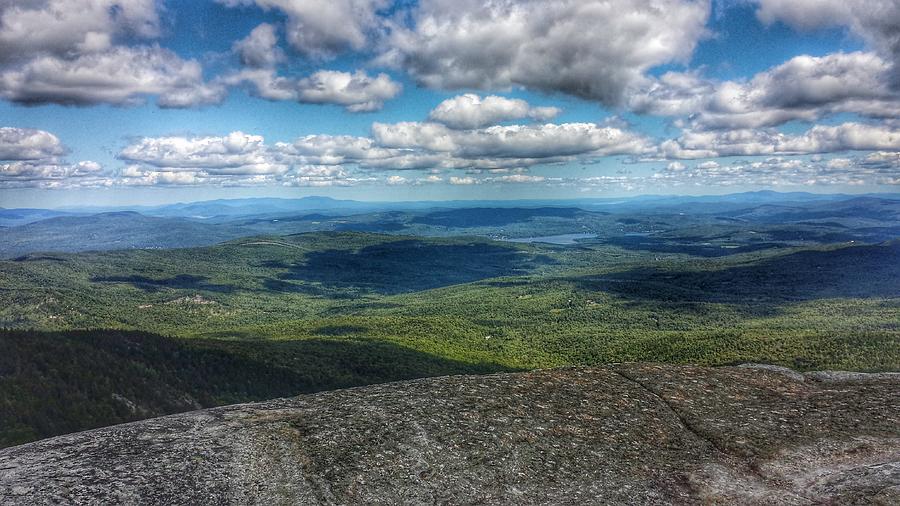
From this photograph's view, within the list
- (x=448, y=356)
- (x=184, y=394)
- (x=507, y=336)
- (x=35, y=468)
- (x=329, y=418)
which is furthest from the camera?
(x=507, y=336)

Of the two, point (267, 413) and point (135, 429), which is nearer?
point (135, 429)

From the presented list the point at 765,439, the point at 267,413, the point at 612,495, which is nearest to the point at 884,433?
the point at 765,439

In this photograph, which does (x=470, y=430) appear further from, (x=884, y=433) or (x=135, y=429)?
(x=884, y=433)

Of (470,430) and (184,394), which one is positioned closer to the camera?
(470,430)

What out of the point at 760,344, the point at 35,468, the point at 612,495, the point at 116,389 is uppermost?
the point at 35,468

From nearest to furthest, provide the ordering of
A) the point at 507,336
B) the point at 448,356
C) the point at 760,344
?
the point at 760,344
the point at 448,356
the point at 507,336

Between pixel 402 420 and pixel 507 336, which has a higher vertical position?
pixel 402 420

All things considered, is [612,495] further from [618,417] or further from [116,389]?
[116,389]

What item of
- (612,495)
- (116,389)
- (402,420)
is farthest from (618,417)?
(116,389)

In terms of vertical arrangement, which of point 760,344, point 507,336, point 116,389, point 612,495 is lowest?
point 507,336
